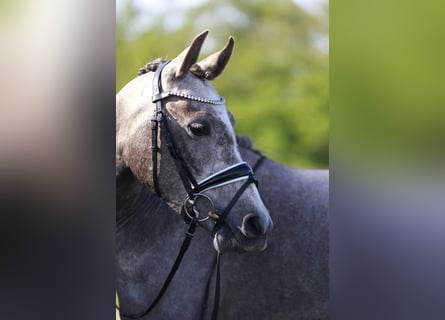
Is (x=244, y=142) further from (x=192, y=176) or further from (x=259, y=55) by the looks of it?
(x=192, y=176)

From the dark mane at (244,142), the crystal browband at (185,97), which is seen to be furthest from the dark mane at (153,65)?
the dark mane at (244,142)

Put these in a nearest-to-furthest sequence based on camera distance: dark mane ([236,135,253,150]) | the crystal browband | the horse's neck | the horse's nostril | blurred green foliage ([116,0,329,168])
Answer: the horse's nostril < the crystal browband < the horse's neck < blurred green foliage ([116,0,329,168]) < dark mane ([236,135,253,150])

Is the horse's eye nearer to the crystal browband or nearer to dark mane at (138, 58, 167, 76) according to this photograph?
the crystal browband

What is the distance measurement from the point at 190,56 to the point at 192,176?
1.99 feet

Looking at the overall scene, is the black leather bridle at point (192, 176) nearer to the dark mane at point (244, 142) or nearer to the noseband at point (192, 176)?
the noseband at point (192, 176)

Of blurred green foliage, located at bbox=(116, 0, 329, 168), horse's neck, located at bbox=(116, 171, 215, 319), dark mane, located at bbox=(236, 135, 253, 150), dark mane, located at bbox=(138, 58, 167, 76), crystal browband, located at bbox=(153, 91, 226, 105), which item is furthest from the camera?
dark mane, located at bbox=(236, 135, 253, 150)

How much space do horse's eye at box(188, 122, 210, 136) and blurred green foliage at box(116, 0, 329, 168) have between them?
0.53 m

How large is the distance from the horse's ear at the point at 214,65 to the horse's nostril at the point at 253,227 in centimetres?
78

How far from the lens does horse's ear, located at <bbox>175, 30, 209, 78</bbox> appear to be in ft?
9.23

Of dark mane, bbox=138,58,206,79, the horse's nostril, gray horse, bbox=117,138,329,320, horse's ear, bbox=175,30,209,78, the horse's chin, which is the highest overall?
horse's ear, bbox=175,30,209,78
